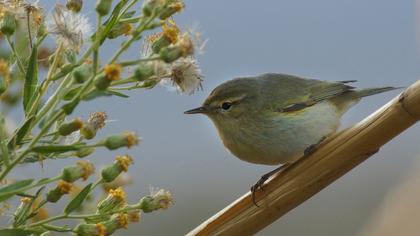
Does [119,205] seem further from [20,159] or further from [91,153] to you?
[20,159]

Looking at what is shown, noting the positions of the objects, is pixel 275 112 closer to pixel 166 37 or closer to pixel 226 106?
pixel 226 106

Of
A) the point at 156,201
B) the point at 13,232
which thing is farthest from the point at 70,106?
the point at 156,201

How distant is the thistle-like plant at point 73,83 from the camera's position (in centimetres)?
89

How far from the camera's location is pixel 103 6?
97 cm

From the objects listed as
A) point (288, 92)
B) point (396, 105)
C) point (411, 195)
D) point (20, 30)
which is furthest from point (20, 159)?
point (411, 195)

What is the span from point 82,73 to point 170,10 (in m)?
0.16

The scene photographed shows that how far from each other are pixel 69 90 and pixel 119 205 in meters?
0.21

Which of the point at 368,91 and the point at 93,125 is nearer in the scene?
the point at 93,125

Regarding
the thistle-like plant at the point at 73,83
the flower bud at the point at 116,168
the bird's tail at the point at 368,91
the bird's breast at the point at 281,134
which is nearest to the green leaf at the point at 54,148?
the thistle-like plant at the point at 73,83

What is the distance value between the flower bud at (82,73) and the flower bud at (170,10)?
0.13 m

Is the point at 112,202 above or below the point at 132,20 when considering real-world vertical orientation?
below

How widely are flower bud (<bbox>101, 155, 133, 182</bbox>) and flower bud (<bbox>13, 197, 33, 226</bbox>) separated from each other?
0.11 metres

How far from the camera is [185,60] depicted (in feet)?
3.34

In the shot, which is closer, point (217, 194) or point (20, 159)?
point (20, 159)
